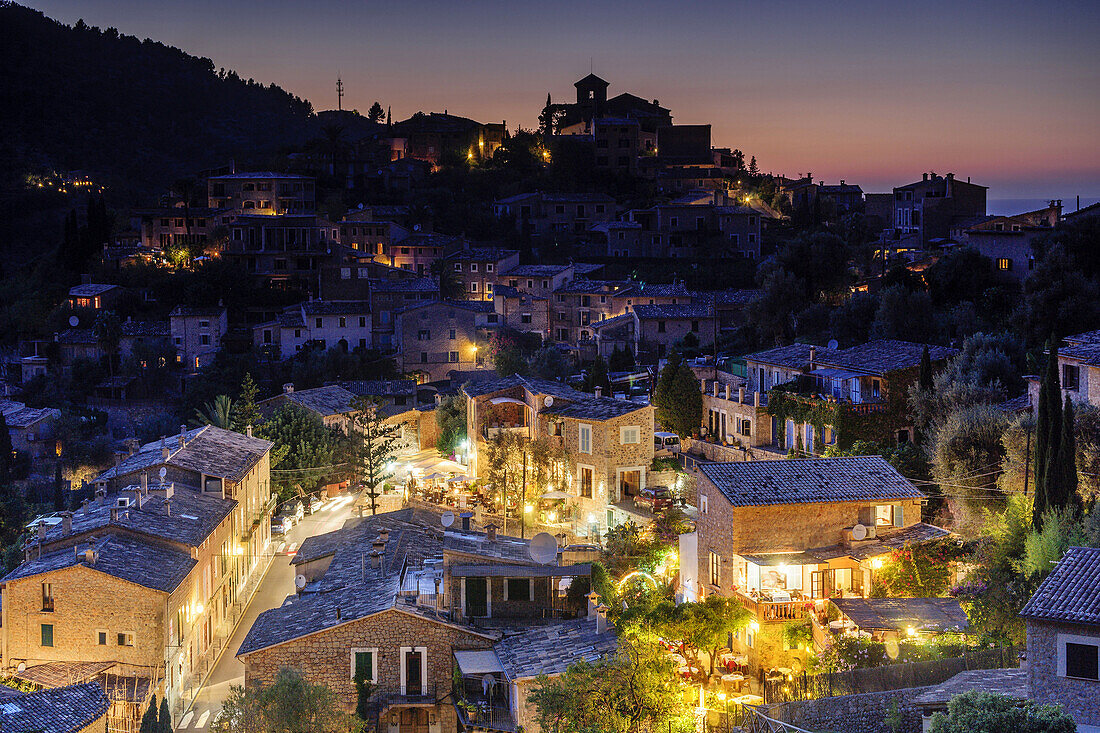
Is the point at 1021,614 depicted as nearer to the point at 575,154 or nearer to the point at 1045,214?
the point at 1045,214

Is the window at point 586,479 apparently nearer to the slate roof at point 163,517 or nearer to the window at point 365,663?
the slate roof at point 163,517

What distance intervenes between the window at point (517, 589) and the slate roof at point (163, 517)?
7188 millimetres

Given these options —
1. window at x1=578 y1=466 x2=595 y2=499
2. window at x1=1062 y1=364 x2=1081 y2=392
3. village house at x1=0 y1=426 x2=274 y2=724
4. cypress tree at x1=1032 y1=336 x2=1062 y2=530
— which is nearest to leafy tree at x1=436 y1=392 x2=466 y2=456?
window at x1=578 y1=466 x2=595 y2=499

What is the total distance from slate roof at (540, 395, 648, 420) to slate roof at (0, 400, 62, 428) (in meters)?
25.6

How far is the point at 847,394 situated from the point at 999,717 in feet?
58.7

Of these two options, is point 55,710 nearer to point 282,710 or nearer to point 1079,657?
point 282,710

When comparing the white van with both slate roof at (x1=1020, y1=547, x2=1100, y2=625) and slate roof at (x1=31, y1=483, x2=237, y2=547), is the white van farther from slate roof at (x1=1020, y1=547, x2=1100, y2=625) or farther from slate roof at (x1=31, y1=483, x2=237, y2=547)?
slate roof at (x1=1020, y1=547, x2=1100, y2=625)

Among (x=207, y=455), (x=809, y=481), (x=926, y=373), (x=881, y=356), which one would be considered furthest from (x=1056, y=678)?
(x=207, y=455)

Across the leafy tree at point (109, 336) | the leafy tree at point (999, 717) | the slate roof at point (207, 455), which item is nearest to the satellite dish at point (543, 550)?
the leafy tree at point (999, 717)

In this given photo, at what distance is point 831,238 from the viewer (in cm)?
4556

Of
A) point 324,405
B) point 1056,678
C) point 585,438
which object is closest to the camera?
point 1056,678

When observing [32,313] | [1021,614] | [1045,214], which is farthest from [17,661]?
[32,313]

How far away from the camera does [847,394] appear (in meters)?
30.9

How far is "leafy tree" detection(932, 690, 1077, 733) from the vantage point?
44.0 ft
